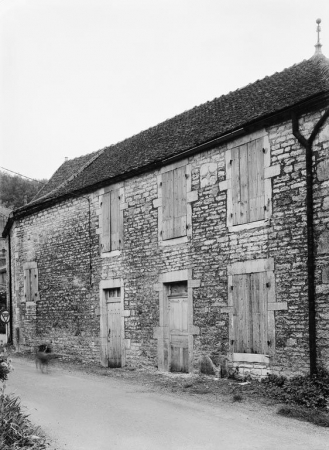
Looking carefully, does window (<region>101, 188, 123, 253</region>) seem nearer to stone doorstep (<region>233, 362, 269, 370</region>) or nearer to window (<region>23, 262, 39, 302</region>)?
window (<region>23, 262, 39, 302</region>)

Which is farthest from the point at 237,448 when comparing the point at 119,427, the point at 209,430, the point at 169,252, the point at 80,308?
the point at 80,308

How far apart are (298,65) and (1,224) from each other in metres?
49.6

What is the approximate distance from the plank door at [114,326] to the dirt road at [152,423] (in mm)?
4099

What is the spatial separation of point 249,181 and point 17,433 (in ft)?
21.3

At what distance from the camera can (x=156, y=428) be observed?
749 centimetres

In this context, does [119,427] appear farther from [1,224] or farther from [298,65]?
[1,224]

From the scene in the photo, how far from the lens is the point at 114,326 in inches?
593

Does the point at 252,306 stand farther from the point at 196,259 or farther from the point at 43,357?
the point at 43,357

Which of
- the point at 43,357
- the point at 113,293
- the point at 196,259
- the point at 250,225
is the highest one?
the point at 250,225

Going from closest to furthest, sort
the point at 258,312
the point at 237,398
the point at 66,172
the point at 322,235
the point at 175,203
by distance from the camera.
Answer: the point at 237,398 → the point at 322,235 → the point at 258,312 → the point at 175,203 → the point at 66,172

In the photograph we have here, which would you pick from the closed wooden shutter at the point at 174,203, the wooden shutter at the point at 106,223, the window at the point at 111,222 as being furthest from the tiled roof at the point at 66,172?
the closed wooden shutter at the point at 174,203

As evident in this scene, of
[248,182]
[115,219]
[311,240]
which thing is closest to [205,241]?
[248,182]

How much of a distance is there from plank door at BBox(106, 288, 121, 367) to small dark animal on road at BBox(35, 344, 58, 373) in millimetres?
1639

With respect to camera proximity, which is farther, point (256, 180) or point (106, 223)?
point (106, 223)
